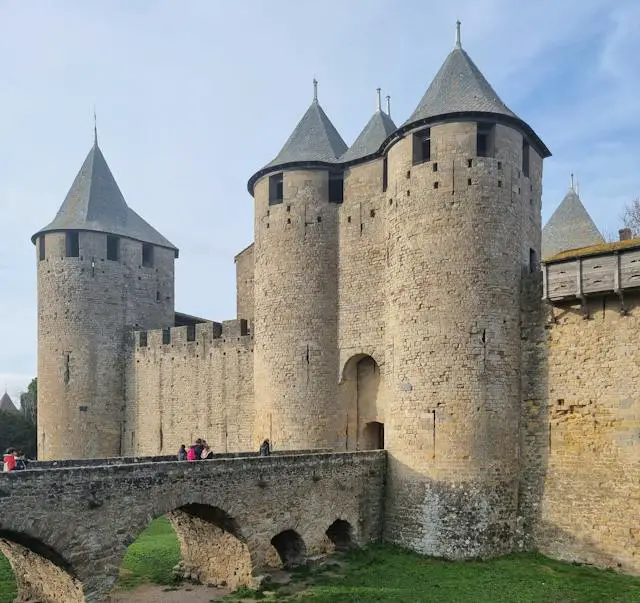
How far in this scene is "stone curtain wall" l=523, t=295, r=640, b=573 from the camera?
49.1ft

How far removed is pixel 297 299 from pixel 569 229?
13730 millimetres

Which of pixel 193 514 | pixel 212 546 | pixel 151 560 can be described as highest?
pixel 193 514

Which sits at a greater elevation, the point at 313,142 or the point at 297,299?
the point at 313,142

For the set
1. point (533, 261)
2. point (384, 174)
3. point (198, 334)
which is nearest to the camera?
point (533, 261)

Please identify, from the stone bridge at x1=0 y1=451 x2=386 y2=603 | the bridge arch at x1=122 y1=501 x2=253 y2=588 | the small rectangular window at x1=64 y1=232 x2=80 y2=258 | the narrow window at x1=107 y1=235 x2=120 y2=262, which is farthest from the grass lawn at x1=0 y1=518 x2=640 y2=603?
the narrow window at x1=107 y1=235 x2=120 y2=262

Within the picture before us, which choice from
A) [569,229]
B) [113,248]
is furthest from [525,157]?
[113,248]

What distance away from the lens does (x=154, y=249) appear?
2948 centimetres

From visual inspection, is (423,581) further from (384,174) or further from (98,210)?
(98,210)

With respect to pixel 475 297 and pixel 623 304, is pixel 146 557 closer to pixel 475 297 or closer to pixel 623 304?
pixel 475 297

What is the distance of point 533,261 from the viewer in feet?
60.2

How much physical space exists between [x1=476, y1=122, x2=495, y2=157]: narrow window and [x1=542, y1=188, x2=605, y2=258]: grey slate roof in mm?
10949

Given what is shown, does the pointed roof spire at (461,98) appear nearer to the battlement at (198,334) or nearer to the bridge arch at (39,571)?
the battlement at (198,334)

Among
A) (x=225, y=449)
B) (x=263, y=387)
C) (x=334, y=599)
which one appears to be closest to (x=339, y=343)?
(x=263, y=387)

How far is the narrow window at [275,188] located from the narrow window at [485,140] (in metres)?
6.60
